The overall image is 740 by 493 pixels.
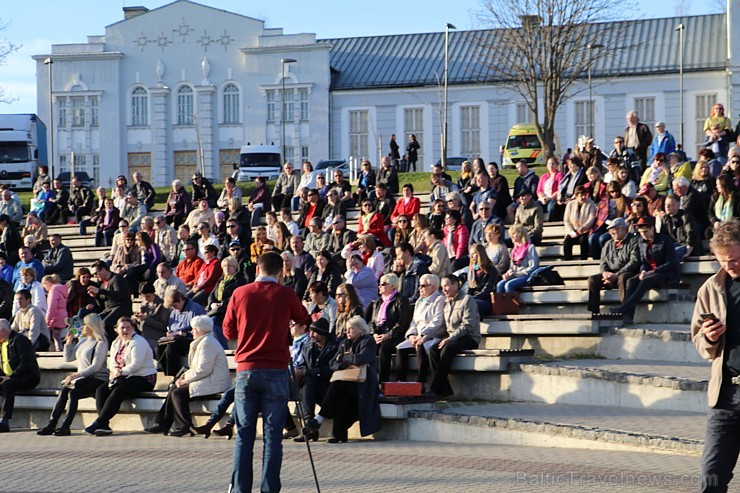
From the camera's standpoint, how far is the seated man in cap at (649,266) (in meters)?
16.5

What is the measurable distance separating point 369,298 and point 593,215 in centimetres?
379

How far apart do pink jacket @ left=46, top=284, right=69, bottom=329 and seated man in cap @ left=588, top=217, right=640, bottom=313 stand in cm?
843

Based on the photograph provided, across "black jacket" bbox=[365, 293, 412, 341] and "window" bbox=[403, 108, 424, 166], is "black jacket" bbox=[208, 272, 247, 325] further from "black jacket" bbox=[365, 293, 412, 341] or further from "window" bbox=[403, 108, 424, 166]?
"window" bbox=[403, 108, 424, 166]

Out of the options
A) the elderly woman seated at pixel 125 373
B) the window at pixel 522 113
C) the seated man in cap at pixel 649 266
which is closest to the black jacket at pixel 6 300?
the elderly woman seated at pixel 125 373

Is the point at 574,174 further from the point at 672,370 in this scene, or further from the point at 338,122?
the point at 338,122

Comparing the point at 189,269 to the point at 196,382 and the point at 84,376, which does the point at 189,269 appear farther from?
the point at 196,382

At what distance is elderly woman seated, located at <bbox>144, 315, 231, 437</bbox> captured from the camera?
595 inches

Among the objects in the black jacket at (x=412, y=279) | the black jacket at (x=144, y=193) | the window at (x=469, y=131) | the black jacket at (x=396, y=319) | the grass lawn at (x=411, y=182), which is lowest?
the black jacket at (x=396, y=319)

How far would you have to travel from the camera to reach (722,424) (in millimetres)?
7395

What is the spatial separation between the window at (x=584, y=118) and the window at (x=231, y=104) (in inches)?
683

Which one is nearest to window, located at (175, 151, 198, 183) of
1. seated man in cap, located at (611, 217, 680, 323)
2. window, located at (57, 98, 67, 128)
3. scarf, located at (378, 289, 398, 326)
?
window, located at (57, 98, 67, 128)

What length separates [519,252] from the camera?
17.8m

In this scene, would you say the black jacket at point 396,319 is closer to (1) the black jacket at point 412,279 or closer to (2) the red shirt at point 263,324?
(1) the black jacket at point 412,279

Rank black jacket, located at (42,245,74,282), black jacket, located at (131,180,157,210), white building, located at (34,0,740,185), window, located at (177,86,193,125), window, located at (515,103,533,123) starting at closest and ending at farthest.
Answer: black jacket, located at (42,245,74,282) < black jacket, located at (131,180,157,210) < window, located at (515,103,533,123) < white building, located at (34,0,740,185) < window, located at (177,86,193,125)
